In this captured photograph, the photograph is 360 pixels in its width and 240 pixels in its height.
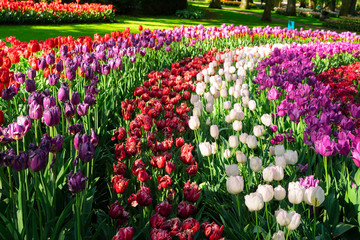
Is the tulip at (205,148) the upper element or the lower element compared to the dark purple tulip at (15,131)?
lower

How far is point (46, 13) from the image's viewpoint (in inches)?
695

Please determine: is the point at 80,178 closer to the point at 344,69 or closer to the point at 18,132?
the point at 18,132

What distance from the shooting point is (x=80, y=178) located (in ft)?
5.62

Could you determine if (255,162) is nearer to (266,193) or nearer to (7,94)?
(266,193)

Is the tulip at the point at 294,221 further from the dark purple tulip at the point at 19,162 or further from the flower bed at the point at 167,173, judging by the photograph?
the dark purple tulip at the point at 19,162

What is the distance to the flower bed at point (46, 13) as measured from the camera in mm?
16453

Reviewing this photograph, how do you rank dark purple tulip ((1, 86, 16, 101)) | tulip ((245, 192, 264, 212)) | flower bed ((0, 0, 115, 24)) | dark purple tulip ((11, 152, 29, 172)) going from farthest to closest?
1. flower bed ((0, 0, 115, 24))
2. dark purple tulip ((1, 86, 16, 101))
3. tulip ((245, 192, 264, 212))
4. dark purple tulip ((11, 152, 29, 172))

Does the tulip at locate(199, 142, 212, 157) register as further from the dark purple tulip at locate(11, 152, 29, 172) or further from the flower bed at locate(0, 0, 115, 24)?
the flower bed at locate(0, 0, 115, 24)

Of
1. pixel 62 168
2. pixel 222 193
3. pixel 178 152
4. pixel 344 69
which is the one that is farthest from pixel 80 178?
pixel 344 69

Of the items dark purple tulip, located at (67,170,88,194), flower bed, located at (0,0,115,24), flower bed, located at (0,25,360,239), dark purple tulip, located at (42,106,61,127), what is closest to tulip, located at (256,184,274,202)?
flower bed, located at (0,25,360,239)

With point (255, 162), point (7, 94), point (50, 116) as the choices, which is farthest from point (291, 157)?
point (7, 94)

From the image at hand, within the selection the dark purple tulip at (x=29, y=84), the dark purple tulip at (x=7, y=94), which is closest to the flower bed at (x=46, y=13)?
the dark purple tulip at (x=29, y=84)

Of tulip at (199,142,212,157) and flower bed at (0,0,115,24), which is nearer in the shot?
tulip at (199,142,212,157)

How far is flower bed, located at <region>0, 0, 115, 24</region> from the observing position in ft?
54.0
